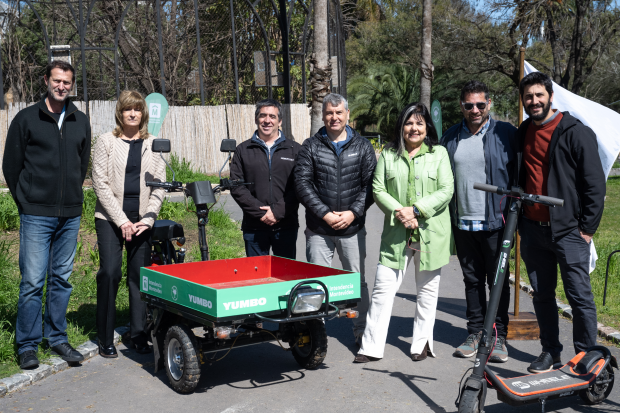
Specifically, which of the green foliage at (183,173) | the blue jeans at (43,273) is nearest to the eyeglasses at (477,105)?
the blue jeans at (43,273)

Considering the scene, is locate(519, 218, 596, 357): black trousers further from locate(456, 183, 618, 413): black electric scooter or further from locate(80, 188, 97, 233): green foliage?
locate(80, 188, 97, 233): green foliage

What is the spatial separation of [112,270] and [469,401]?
313 cm

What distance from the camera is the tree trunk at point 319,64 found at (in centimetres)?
1359

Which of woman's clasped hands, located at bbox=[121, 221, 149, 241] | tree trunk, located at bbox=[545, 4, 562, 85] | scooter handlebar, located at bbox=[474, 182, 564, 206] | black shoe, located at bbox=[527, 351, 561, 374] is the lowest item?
black shoe, located at bbox=[527, 351, 561, 374]

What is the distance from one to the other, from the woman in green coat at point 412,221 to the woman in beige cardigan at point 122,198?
1.98m

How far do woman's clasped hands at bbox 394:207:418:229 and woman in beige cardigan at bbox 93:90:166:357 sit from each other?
2111mm

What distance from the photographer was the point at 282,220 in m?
6.00

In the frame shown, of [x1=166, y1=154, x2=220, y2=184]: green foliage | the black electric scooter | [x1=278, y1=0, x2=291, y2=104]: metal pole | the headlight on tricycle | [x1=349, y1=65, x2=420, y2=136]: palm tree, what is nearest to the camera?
the black electric scooter

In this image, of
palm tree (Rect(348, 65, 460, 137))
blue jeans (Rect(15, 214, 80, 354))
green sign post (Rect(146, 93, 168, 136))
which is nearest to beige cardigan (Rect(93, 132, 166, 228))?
blue jeans (Rect(15, 214, 80, 354))

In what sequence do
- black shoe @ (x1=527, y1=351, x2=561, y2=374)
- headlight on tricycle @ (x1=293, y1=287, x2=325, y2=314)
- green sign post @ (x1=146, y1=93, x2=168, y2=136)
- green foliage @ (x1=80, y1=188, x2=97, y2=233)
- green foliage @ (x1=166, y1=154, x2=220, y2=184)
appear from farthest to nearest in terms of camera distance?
green foliage @ (x1=166, y1=154, x2=220, y2=184) → green sign post @ (x1=146, y1=93, x2=168, y2=136) → green foliage @ (x1=80, y1=188, x2=97, y2=233) → black shoe @ (x1=527, y1=351, x2=561, y2=374) → headlight on tricycle @ (x1=293, y1=287, x2=325, y2=314)

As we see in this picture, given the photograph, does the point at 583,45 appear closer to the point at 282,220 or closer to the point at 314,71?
the point at 314,71

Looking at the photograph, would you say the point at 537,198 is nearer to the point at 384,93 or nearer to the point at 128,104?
the point at 128,104

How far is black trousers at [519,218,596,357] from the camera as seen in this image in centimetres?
478

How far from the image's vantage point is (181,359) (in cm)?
484
